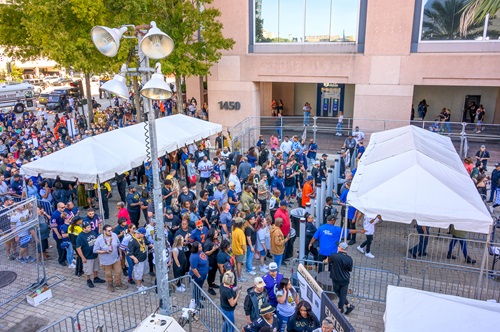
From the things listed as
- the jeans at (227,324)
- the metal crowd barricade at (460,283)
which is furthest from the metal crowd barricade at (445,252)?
the jeans at (227,324)

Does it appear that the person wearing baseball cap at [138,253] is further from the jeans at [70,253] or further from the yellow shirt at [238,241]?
the jeans at [70,253]

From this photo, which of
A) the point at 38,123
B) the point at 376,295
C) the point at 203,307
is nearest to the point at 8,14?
the point at 38,123

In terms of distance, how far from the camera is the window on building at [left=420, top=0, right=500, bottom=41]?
752 inches

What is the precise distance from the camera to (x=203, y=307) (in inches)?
330

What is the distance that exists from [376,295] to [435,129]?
12.3 meters

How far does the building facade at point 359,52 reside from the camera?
19172 millimetres

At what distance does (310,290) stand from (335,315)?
3.41 feet

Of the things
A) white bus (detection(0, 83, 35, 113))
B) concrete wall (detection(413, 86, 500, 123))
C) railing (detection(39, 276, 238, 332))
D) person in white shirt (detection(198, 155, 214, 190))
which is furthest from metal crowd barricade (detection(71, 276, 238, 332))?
white bus (detection(0, 83, 35, 113))

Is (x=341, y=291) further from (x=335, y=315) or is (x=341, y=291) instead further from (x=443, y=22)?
(x=443, y=22)

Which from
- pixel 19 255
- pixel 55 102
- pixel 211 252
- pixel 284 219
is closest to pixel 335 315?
pixel 211 252

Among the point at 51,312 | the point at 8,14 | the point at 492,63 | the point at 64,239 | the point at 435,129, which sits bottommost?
the point at 51,312

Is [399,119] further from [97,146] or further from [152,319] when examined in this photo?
[152,319]

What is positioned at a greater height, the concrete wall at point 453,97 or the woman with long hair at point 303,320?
the concrete wall at point 453,97

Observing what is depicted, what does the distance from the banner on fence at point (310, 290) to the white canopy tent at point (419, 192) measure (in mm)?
2475
